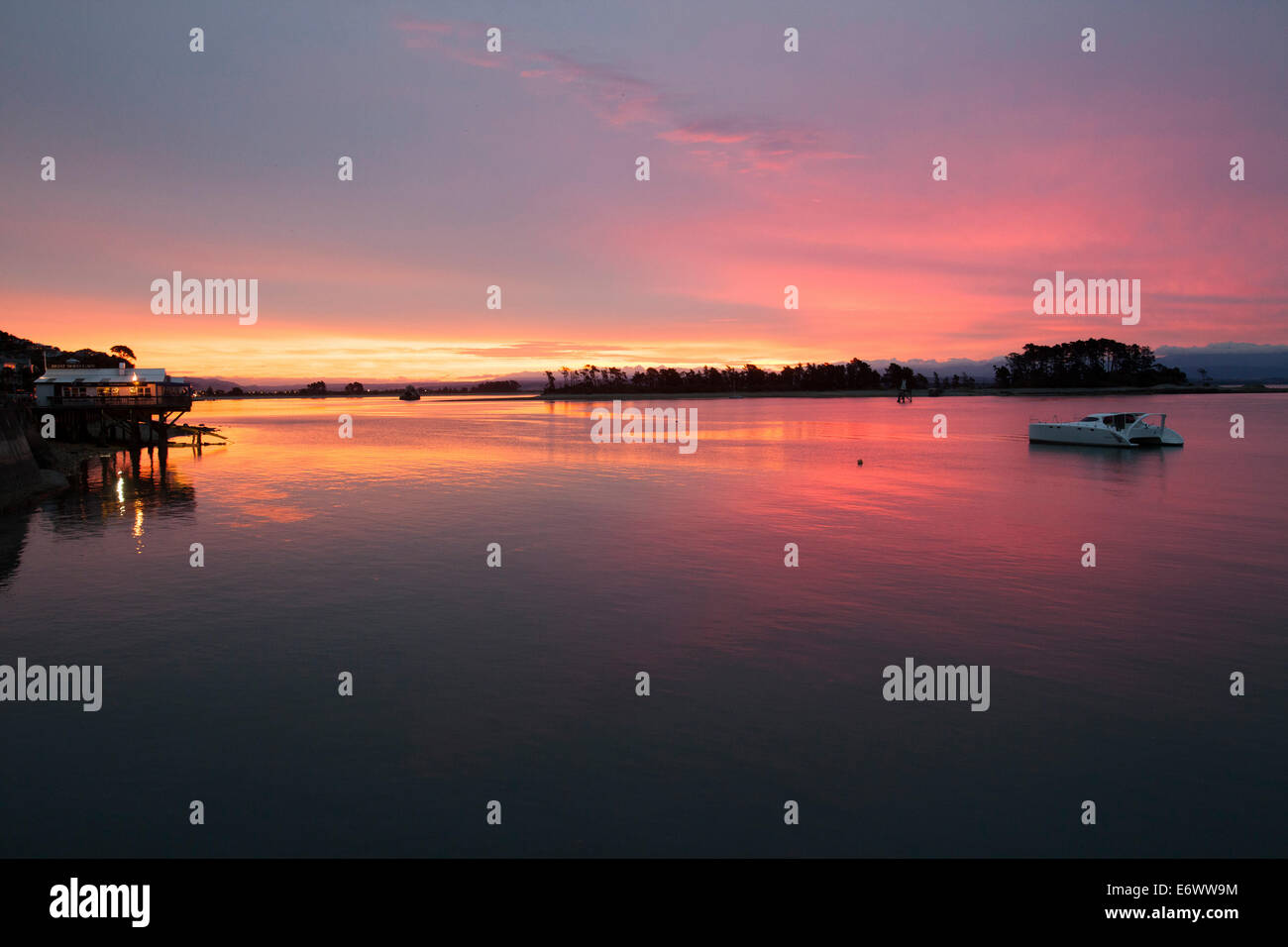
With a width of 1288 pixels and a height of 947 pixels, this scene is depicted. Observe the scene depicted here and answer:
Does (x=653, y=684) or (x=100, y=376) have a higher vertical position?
(x=100, y=376)

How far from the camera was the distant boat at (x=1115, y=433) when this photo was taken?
2311 inches

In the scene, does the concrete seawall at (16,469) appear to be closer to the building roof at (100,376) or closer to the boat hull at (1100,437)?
the building roof at (100,376)

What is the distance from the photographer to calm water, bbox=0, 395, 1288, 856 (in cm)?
900

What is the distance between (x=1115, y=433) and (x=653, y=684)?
57.6m

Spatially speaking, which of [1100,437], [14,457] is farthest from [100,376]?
[1100,437]

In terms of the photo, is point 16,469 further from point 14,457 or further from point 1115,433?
point 1115,433

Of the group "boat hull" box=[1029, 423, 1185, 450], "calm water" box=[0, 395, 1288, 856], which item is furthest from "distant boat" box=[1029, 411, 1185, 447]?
"calm water" box=[0, 395, 1288, 856]

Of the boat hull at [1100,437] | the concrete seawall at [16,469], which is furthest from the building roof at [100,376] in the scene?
the boat hull at [1100,437]

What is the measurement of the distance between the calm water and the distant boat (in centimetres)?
3000

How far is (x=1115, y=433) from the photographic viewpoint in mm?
58562
